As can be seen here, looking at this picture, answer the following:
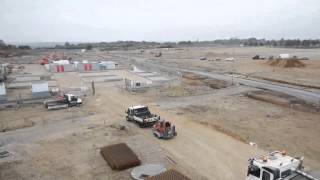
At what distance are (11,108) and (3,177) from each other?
1927cm

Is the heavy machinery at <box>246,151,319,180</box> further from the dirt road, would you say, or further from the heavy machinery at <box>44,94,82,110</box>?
the heavy machinery at <box>44,94,82,110</box>

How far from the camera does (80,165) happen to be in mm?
19547

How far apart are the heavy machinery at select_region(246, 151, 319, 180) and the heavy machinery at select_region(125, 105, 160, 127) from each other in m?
13.3

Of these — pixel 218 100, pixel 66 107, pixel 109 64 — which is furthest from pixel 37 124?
pixel 109 64

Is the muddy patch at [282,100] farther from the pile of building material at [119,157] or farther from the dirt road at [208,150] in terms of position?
the pile of building material at [119,157]

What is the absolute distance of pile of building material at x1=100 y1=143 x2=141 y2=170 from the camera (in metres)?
18.7

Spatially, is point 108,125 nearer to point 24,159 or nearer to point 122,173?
point 24,159

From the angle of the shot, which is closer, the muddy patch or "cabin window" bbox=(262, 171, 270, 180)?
"cabin window" bbox=(262, 171, 270, 180)

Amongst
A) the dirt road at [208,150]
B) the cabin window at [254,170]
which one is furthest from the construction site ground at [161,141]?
the cabin window at [254,170]

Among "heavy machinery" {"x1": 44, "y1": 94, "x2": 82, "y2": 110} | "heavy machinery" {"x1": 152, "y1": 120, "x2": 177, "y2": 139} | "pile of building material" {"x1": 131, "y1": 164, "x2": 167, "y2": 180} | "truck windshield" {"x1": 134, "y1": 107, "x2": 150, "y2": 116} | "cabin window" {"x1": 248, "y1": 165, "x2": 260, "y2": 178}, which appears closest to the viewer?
"cabin window" {"x1": 248, "y1": 165, "x2": 260, "y2": 178}

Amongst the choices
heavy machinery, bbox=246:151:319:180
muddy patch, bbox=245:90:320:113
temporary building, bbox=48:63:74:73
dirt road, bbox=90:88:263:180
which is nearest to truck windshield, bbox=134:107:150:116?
dirt road, bbox=90:88:263:180

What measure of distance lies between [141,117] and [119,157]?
8.04 meters

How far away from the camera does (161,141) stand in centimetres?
2344

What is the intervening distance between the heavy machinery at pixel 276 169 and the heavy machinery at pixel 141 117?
1335cm
